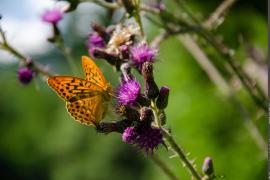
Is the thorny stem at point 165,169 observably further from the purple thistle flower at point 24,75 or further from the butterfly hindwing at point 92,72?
the purple thistle flower at point 24,75

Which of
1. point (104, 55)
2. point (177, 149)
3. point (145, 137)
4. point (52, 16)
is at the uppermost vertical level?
point (52, 16)

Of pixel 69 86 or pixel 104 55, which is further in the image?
pixel 104 55

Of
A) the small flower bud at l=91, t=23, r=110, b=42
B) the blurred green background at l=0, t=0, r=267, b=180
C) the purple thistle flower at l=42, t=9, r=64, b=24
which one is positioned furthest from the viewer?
the blurred green background at l=0, t=0, r=267, b=180

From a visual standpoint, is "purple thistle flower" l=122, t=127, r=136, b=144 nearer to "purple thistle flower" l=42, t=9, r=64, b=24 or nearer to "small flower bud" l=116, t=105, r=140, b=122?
"small flower bud" l=116, t=105, r=140, b=122

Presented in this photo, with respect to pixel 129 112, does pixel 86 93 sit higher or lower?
higher

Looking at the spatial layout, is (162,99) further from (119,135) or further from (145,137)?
(119,135)

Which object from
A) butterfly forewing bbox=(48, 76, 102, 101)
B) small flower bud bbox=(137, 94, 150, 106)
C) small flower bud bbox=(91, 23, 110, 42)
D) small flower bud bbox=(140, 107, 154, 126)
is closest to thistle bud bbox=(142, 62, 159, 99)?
small flower bud bbox=(137, 94, 150, 106)

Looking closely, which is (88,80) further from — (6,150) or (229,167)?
(6,150)

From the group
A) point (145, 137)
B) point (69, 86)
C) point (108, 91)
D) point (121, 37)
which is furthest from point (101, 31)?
point (145, 137)
